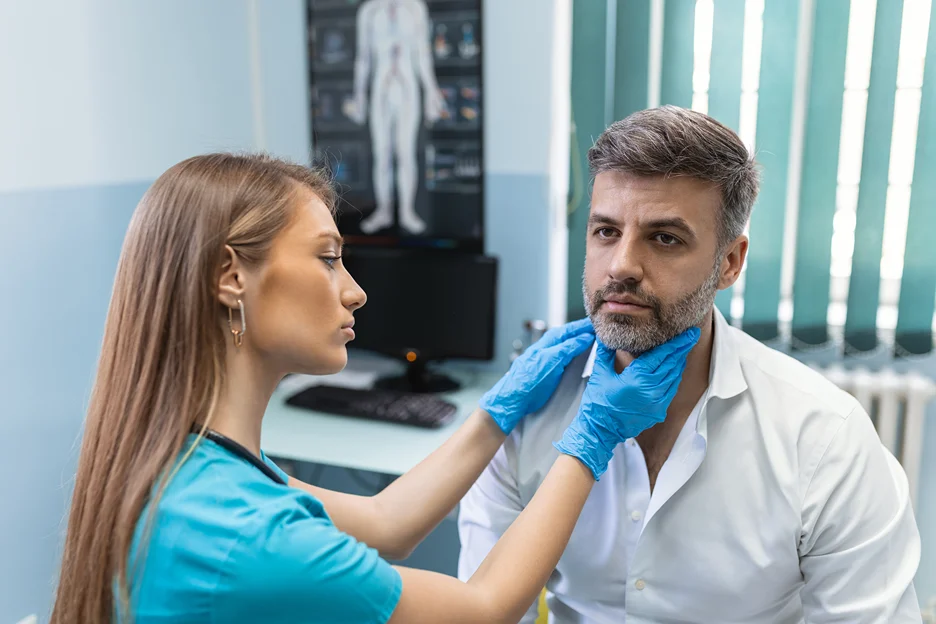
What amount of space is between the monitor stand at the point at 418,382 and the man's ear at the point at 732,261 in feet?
4.32

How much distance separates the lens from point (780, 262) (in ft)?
7.94

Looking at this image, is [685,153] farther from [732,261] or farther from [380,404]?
[380,404]

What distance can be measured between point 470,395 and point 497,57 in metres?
1.11

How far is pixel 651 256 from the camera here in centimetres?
132

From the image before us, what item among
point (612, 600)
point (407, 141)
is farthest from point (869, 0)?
point (612, 600)

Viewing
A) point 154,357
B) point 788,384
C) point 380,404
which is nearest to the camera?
point 154,357

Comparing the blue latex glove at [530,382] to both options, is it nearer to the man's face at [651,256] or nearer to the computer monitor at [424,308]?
the man's face at [651,256]

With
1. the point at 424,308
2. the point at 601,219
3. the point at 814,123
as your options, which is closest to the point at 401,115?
the point at 424,308

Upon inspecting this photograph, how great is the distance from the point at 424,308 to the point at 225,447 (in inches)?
64.7

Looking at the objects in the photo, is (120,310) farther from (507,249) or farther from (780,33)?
(780,33)

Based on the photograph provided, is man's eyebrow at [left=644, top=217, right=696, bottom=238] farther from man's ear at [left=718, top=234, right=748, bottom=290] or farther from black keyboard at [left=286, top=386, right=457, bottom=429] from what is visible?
black keyboard at [left=286, top=386, right=457, bottom=429]

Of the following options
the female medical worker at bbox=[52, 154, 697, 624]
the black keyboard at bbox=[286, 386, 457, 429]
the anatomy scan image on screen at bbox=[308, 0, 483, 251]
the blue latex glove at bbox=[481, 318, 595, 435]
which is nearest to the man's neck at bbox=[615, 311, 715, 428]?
the blue latex glove at bbox=[481, 318, 595, 435]

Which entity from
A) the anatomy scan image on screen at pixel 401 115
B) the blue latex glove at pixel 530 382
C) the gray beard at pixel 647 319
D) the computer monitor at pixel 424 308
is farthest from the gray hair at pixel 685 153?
the anatomy scan image on screen at pixel 401 115

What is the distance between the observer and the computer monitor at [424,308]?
8.45ft
